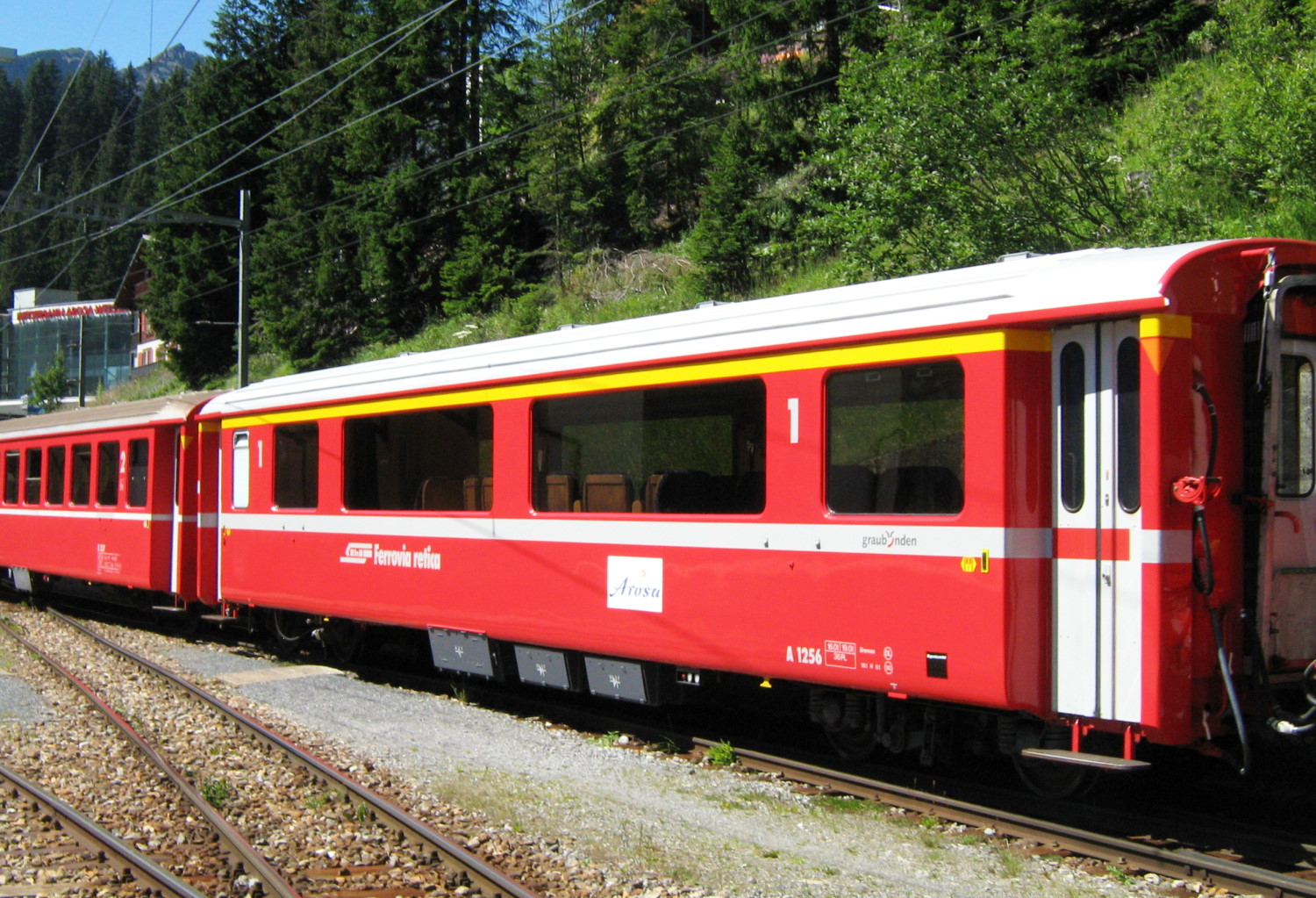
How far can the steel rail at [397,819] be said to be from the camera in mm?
5613

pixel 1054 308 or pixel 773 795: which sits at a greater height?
pixel 1054 308

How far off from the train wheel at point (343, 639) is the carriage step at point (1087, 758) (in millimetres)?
7691

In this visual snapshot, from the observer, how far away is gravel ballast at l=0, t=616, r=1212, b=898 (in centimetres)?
567

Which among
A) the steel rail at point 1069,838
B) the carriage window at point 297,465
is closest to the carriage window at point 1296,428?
the steel rail at point 1069,838

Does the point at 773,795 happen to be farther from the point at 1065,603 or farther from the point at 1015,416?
the point at 1015,416

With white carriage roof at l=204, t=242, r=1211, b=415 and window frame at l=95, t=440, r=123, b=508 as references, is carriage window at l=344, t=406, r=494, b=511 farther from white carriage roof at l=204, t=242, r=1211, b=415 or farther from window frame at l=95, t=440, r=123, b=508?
window frame at l=95, t=440, r=123, b=508

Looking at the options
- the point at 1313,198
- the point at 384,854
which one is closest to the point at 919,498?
the point at 384,854

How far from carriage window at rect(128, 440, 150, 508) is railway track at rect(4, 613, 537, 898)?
500 cm

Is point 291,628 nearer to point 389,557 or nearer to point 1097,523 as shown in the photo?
point 389,557

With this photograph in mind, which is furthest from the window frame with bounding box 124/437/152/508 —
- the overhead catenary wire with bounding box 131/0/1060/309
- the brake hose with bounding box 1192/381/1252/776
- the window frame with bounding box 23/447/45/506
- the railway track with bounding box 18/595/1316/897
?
the overhead catenary wire with bounding box 131/0/1060/309

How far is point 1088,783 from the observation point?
21.4ft

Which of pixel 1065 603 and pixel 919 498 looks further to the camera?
pixel 919 498

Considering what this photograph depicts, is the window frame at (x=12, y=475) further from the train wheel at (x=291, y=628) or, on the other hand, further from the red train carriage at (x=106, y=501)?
the train wheel at (x=291, y=628)

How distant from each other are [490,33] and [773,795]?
1561 inches
